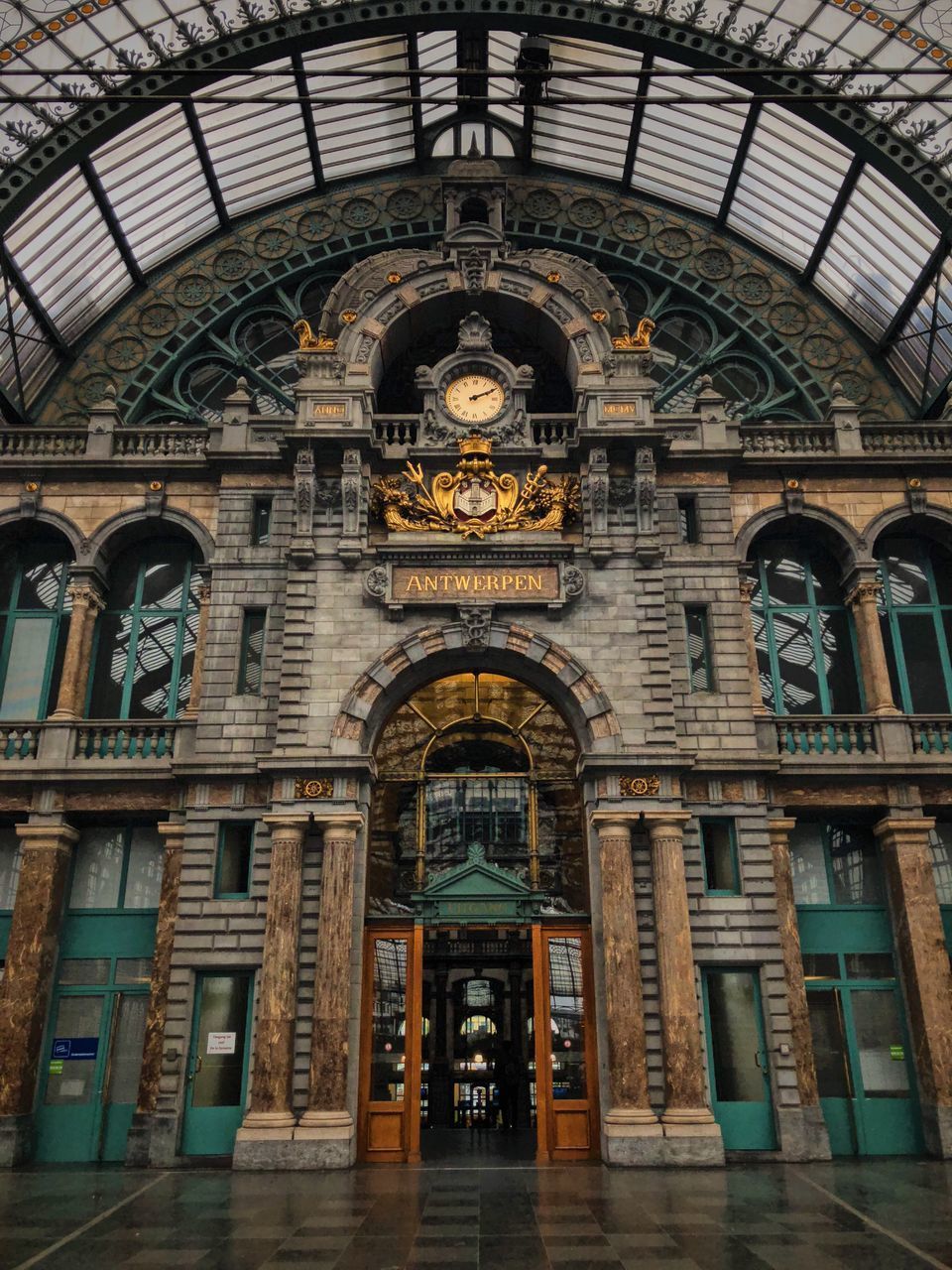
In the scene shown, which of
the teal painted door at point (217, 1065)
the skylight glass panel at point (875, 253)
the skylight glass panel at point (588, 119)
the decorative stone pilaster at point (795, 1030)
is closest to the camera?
the decorative stone pilaster at point (795, 1030)

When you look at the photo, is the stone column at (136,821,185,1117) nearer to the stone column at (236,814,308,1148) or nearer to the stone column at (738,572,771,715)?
the stone column at (236,814,308,1148)

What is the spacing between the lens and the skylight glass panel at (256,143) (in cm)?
2723

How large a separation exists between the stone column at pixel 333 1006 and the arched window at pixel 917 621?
13.5m

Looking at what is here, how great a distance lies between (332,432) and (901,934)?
16713 millimetres

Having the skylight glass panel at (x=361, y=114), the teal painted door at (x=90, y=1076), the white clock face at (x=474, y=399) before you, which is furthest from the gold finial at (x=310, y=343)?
the teal painted door at (x=90, y=1076)

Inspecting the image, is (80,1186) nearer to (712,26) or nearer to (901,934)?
(901,934)

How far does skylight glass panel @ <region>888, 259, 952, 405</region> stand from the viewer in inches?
1021

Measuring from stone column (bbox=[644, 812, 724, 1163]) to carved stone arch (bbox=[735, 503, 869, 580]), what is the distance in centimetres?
755

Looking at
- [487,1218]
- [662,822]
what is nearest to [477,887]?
[662,822]

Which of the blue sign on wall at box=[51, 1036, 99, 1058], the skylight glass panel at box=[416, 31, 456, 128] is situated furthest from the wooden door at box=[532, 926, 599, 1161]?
the skylight glass panel at box=[416, 31, 456, 128]

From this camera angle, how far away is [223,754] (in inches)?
828

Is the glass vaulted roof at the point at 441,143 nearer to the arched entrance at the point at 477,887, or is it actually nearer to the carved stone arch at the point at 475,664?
the carved stone arch at the point at 475,664

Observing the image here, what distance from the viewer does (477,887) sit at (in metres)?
20.9

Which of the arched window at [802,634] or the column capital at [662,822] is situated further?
the arched window at [802,634]
